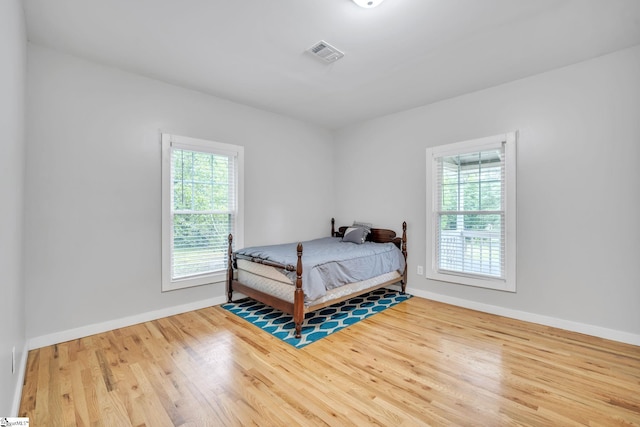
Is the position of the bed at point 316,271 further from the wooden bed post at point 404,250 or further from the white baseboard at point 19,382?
the white baseboard at point 19,382

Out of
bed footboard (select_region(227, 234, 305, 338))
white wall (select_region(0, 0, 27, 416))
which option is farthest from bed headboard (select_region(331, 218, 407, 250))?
white wall (select_region(0, 0, 27, 416))

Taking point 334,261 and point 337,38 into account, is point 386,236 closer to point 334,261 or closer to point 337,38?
point 334,261

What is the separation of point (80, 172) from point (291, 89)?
92.1 inches

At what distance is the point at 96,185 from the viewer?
114 inches

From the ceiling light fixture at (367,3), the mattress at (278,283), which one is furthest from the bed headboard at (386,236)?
the ceiling light fixture at (367,3)

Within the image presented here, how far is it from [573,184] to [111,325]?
15.9ft

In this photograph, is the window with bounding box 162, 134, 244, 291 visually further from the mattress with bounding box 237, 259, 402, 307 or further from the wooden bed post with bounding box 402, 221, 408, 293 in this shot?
the wooden bed post with bounding box 402, 221, 408, 293

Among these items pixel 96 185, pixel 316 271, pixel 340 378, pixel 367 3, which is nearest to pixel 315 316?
pixel 316 271

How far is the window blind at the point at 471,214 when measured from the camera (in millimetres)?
3422

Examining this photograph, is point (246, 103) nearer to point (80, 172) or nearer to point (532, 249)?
point (80, 172)

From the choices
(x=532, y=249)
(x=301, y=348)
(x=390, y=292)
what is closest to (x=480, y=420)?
(x=301, y=348)

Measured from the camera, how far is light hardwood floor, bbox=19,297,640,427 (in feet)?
5.72

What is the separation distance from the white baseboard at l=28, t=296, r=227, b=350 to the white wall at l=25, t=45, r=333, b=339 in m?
0.04

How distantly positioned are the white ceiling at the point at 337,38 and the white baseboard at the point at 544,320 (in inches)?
101
